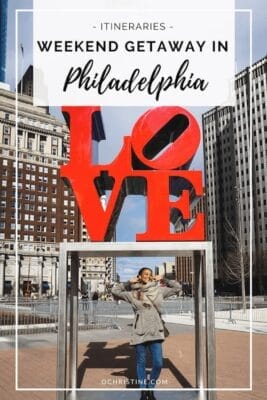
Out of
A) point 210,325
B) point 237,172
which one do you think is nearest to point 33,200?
point 237,172

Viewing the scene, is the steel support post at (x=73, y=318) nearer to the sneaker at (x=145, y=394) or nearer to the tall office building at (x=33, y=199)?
Result: the sneaker at (x=145, y=394)

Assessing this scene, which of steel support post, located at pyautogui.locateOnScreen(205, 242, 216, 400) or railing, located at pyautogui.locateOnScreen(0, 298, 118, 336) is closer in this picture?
steel support post, located at pyautogui.locateOnScreen(205, 242, 216, 400)

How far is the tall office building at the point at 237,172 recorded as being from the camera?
93.0 m

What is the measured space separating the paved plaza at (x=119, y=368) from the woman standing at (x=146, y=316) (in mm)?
442

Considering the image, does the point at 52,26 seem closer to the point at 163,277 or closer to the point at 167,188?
the point at 167,188

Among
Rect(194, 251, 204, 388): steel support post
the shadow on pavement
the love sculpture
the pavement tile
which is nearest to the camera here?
the love sculpture

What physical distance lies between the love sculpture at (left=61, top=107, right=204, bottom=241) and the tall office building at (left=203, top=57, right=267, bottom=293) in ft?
261

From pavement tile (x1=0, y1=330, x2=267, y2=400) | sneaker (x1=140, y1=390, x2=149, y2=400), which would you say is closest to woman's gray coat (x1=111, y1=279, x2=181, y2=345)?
sneaker (x1=140, y1=390, x2=149, y2=400)

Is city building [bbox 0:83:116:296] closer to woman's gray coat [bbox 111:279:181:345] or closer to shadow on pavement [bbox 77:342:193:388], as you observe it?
shadow on pavement [bbox 77:342:193:388]

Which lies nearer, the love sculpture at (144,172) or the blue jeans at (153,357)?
the love sculpture at (144,172)

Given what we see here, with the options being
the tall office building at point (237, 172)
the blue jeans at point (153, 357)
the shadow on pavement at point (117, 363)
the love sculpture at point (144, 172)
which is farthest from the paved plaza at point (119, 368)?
the tall office building at point (237, 172)

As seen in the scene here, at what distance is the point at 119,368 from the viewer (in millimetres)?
8547

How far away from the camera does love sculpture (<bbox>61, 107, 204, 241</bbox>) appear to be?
5562 millimetres

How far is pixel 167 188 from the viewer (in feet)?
18.4
